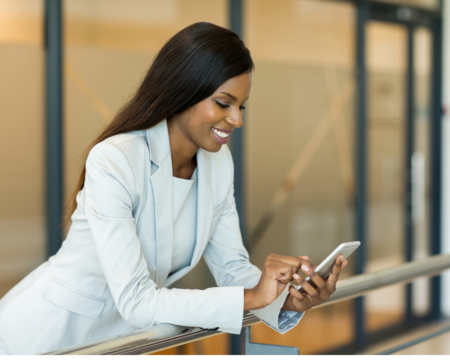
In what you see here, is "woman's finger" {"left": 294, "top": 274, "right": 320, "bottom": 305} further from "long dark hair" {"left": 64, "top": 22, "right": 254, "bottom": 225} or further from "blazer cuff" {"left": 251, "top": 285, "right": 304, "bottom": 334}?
"long dark hair" {"left": 64, "top": 22, "right": 254, "bottom": 225}

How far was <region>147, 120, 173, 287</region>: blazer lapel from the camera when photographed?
53.2 inches

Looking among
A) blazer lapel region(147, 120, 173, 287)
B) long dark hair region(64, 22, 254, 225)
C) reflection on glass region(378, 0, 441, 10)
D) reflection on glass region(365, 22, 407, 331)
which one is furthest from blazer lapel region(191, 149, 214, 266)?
reflection on glass region(378, 0, 441, 10)

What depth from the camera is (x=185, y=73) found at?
1310mm

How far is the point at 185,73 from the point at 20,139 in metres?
1.68

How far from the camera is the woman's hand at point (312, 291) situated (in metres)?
1.25

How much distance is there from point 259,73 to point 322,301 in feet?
8.62

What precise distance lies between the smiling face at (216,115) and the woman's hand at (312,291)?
412 millimetres

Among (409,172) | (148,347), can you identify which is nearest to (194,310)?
(148,347)

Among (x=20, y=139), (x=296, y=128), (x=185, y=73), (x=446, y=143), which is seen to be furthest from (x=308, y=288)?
(x=446, y=143)

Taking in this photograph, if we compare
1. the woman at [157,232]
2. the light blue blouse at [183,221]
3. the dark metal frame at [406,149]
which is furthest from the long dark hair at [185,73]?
the dark metal frame at [406,149]

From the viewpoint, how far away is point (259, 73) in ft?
12.3

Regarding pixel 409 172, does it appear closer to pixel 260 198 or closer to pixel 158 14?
pixel 260 198

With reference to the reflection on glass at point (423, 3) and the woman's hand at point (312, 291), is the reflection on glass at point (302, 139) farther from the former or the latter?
the woman's hand at point (312, 291)

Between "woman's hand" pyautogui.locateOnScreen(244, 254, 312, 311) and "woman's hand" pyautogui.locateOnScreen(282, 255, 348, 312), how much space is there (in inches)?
2.3
